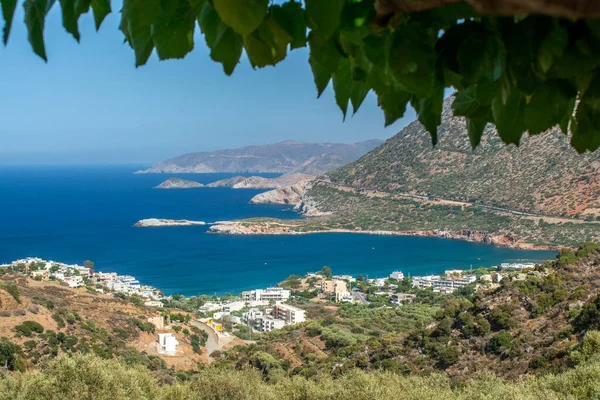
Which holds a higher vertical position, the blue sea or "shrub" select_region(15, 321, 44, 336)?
"shrub" select_region(15, 321, 44, 336)

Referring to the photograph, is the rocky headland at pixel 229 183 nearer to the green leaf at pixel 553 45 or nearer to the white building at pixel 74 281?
the white building at pixel 74 281

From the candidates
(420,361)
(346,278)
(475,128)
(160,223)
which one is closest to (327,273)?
(346,278)

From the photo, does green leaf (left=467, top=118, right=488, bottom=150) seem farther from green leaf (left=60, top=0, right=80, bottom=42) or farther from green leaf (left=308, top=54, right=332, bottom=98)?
green leaf (left=60, top=0, right=80, bottom=42)

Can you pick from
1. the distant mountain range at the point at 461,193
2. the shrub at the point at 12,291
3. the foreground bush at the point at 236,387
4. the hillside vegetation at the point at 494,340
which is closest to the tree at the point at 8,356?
the foreground bush at the point at 236,387

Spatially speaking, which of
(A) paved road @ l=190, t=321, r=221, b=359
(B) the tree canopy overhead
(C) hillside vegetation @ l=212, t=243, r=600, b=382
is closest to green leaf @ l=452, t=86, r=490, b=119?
(B) the tree canopy overhead

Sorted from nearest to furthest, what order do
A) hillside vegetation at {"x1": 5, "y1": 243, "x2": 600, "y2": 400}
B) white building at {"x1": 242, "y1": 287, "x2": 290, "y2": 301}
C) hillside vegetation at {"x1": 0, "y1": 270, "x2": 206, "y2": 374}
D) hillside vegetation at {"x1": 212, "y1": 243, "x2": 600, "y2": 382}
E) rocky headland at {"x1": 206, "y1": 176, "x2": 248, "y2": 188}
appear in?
hillside vegetation at {"x1": 5, "y1": 243, "x2": 600, "y2": 400}, hillside vegetation at {"x1": 212, "y1": 243, "x2": 600, "y2": 382}, hillside vegetation at {"x1": 0, "y1": 270, "x2": 206, "y2": 374}, white building at {"x1": 242, "y1": 287, "x2": 290, "y2": 301}, rocky headland at {"x1": 206, "y1": 176, "x2": 248, "y2": 188}

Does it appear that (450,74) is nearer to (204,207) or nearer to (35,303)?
(35,303)
